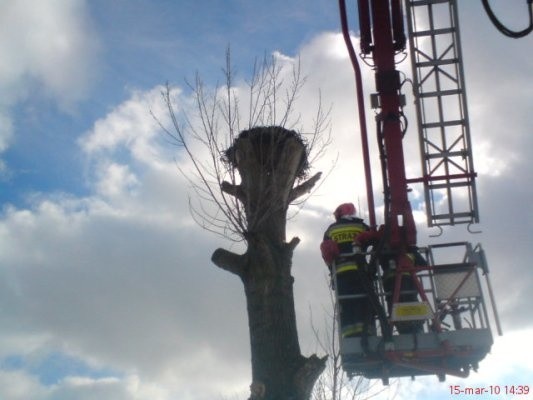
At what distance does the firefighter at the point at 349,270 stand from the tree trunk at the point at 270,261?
49 centimetres

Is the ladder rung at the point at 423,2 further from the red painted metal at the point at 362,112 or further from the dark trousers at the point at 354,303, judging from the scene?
the dark trousers at the point at 354,303

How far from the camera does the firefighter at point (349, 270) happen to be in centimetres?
796

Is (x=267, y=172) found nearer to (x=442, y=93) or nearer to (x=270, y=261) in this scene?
(x=270, y=261)

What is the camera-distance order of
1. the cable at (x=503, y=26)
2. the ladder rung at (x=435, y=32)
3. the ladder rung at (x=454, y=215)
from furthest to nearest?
the ladder rung at (x=435, y=32), the ladder rung at (x=454, y=215), the cable at (x=503, y=26)

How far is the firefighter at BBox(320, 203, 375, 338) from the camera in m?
7.96

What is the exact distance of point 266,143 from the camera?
10297mm

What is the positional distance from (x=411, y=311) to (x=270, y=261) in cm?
167

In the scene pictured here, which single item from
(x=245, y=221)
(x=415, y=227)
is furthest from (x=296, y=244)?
(x=415, y=227)

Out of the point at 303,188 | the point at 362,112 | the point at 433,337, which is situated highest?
the point at 362,112

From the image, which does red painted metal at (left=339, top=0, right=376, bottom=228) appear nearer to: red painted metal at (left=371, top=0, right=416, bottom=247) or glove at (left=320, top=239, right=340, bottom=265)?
red painted metal at (left=371, top=0, right=416, bottom=247)

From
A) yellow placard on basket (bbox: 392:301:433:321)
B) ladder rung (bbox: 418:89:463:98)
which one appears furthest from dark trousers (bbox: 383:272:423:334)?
ladder rung (bbox: 418:89:463:98)

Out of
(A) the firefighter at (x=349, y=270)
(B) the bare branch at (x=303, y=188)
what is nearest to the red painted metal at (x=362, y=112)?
(A) the firefighter at (x=349, y=270)

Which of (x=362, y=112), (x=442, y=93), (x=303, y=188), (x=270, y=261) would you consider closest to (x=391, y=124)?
(x=362, y=112)

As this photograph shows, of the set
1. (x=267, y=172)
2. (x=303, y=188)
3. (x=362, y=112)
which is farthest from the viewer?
(x=303, y=188)
